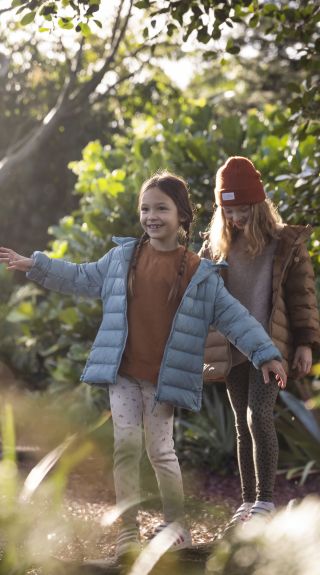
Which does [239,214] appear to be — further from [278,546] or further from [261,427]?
[278,546]

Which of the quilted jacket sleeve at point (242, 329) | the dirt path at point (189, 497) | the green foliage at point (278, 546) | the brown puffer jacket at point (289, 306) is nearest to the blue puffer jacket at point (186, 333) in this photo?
the quilted jacket sleeve at point (242, 329)

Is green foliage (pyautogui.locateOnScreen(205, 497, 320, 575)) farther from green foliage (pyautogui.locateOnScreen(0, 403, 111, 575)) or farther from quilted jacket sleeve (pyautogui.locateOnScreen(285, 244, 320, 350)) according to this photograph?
quilted jacket sleeve (pyautogui.locateOnScreen(285, 244, 320, 350))

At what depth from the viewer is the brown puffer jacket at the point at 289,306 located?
167 inches

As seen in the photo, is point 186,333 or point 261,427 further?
point 261,427

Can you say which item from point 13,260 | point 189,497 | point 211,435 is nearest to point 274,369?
point 13,260

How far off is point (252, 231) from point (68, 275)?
91cm

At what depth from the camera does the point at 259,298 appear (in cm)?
426

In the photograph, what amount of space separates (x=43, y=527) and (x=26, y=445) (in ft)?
19.8

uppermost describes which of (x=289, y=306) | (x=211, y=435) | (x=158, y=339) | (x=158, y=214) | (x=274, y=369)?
(x=158, y=214)

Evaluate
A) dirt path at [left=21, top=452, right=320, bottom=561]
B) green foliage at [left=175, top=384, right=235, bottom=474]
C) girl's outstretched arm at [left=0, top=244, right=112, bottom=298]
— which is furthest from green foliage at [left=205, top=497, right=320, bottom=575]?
green foliage at [left=175, top=384, right=235, bottom=474]

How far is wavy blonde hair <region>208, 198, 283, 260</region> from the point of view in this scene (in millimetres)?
4289

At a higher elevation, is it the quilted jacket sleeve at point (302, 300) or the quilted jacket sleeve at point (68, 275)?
the quilted jacket sleeve at point (68, 275)

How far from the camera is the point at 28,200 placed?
53.1ft

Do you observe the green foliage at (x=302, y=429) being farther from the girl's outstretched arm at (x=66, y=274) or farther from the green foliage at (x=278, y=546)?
the green foliage at (x=278, y=546)
